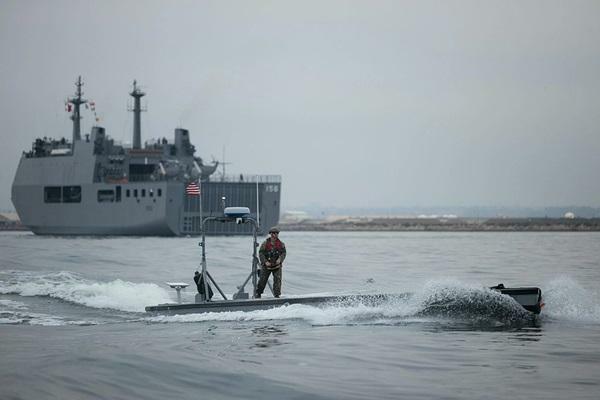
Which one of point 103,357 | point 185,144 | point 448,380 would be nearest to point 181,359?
point 103,357

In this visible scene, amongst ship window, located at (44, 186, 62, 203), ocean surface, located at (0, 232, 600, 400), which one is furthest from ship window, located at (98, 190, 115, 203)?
ocean surface, located at (0, 232, 600, 400)

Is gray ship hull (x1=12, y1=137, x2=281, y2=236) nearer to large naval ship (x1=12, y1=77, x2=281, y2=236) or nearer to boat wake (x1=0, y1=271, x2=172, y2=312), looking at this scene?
large naval ship (x1=12, y1=77, x2=281, y2=236)

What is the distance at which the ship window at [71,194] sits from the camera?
87.5 m

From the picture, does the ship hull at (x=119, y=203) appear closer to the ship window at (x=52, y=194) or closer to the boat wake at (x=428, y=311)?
the ship window at (x=52, y=194)

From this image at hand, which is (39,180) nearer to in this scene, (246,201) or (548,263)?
(246,201)

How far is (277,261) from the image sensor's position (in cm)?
1969

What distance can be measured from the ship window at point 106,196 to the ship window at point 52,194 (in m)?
6.98

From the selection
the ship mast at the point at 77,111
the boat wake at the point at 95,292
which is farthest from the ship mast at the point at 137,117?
the boat wake at the point at 95,292

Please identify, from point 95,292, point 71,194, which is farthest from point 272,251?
point 71,194

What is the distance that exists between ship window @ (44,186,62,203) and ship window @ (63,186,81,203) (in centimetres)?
106

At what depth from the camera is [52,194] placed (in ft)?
296

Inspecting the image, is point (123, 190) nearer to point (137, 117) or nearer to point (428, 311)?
point (137, 117)

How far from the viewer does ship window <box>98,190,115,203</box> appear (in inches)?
3285

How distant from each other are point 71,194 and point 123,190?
362 inches
